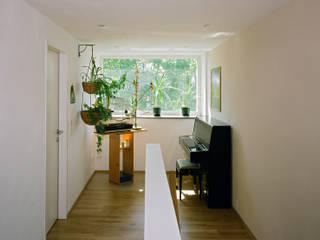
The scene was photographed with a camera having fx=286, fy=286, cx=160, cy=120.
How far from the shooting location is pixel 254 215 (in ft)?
10.3

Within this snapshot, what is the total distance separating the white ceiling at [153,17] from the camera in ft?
7.76

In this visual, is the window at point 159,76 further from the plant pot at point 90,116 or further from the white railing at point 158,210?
the white railing at point 158,210

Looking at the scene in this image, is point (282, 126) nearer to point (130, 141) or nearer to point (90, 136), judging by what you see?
point (130, 141)

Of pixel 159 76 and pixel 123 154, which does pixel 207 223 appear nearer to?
pixel 123 154

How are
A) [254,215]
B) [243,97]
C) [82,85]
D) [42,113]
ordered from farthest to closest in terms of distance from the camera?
1. [82,85]
2. [243,97]
3. [254,215]
4. [42,113]

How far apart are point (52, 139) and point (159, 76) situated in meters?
3.05

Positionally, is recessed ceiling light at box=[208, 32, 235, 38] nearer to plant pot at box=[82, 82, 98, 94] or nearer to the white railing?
plant pot at box=[82, 82, 98, 94]

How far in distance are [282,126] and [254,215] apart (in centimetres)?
122

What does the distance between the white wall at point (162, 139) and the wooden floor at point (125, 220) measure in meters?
1.08

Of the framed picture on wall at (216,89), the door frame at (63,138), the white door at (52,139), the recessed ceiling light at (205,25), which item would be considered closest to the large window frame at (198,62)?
the framed picture on wall at (216,89)

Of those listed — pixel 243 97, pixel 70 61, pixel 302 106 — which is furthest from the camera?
pixel 70 61

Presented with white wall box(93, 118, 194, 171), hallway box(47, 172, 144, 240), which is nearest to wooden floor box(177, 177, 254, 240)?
hallway box(47, 172, 144, 240)

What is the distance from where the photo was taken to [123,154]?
5.40 meters

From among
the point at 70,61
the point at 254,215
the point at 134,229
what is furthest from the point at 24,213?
the point at 254,215
